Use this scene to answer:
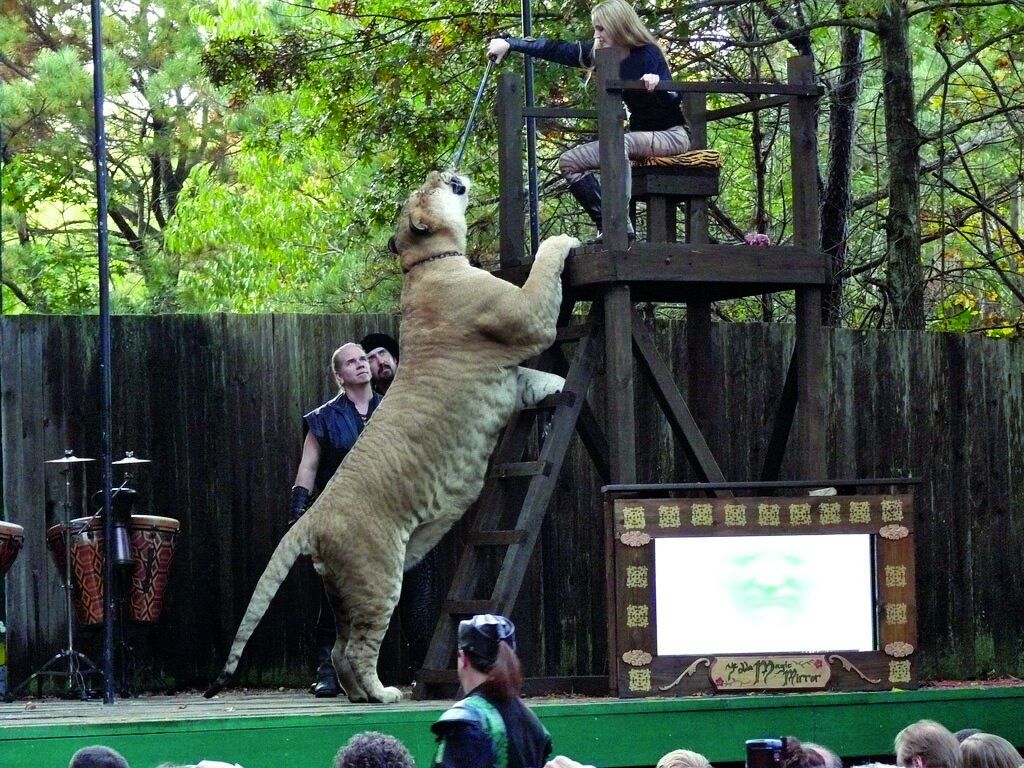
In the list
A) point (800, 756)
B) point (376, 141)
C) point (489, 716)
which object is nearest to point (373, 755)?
point (489, 716)

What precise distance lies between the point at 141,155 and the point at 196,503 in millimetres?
13746

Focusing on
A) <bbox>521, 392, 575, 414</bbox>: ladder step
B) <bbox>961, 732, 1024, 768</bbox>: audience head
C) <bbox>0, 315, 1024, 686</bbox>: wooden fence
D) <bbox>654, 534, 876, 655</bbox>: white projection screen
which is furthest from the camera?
<bbox>0, 315, 1024, 686</bbox>: wooden fence

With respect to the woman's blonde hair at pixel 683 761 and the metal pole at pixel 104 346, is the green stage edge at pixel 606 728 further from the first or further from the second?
the woman's blonde hair at pixel 683 761

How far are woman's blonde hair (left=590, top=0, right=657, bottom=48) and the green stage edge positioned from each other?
3.13m

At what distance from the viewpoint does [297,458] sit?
892 centimetres

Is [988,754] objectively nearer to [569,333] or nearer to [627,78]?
[569,333]

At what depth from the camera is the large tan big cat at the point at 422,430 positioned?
289 inches

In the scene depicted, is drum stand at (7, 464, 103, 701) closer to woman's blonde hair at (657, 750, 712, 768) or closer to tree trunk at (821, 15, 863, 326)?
woman's blonde hair at (657, 750, 712, 768)

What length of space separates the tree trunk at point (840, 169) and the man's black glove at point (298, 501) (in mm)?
4528

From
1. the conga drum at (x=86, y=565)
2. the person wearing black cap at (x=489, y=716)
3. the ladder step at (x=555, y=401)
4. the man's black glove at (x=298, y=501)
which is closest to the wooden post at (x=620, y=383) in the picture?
the ladder step at (x=555, y=401)

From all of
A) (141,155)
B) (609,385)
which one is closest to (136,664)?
(609,385)

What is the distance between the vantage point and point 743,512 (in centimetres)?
738

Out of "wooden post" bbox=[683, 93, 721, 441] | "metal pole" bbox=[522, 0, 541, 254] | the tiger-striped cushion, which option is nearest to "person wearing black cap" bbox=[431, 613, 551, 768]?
the tiger-striped cushion

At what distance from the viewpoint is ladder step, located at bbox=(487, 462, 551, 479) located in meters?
7.61
